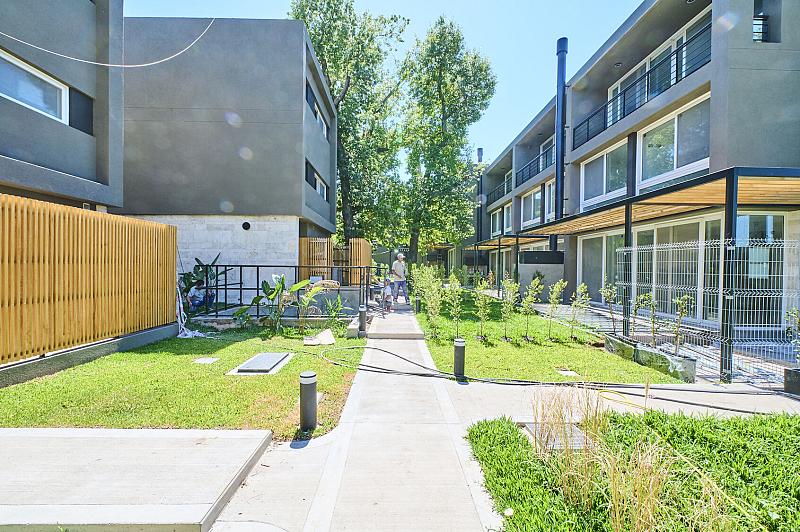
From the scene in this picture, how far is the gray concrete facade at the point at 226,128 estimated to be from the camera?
14.8 meters

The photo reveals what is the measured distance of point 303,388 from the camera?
413 cm

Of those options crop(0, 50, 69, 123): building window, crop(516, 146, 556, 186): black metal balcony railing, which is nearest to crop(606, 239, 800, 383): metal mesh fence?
crop(516, 146, 556, 186): black metal balcony railing

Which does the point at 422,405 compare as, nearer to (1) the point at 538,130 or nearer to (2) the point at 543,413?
(2) the point at 543,413

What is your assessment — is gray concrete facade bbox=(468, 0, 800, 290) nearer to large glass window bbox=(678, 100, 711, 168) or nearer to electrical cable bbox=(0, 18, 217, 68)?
large glass window bbox=(678, 100, 711, 168)

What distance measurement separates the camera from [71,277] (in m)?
6.45

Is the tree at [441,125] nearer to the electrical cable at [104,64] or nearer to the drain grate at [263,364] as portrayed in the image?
the electrical cable at [104,64]

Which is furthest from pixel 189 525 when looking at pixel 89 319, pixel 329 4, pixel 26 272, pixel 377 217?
pixel 329 4

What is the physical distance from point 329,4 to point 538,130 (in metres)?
14.8

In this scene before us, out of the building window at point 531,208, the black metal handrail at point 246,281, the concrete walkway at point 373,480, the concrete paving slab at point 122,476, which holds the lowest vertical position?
→ the concrete walkway at point 373,480

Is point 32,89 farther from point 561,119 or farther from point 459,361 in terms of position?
point 561,119

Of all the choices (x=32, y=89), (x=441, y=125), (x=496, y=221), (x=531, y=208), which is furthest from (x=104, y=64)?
(x=496, y=221)

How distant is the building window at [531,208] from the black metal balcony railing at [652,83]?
5.59 m

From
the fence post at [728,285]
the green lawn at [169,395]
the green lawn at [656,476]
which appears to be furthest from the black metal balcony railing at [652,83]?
the green lawn at [169,395]

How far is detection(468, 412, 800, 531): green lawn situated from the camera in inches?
94.3
